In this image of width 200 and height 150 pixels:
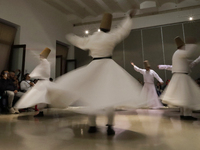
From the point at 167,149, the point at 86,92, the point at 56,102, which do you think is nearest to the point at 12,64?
the point at 56,102

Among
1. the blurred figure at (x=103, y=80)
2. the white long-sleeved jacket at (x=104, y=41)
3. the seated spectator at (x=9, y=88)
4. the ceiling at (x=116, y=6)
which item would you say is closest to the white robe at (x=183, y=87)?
the blurred figure at (x=103, y=80)

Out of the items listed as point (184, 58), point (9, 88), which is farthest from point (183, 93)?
point (9, 88)

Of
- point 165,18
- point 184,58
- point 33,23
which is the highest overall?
point 165,18

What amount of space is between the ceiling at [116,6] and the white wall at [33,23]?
0.57 metres

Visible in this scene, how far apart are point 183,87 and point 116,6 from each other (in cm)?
586

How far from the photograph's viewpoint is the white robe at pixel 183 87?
2555 millimetres

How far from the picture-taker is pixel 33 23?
6.54 meters

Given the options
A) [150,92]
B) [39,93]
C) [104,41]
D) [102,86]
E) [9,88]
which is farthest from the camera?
[150,92]

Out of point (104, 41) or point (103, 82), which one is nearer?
Answer: point (103, 82)

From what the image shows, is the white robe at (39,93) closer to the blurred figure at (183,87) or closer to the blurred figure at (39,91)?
the blurred figure at (39,91)

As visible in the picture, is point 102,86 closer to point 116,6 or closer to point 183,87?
point 183,87

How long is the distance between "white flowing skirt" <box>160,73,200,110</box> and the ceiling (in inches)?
199

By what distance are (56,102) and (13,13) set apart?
5085 millimetres

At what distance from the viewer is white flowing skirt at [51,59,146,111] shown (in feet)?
5.05
